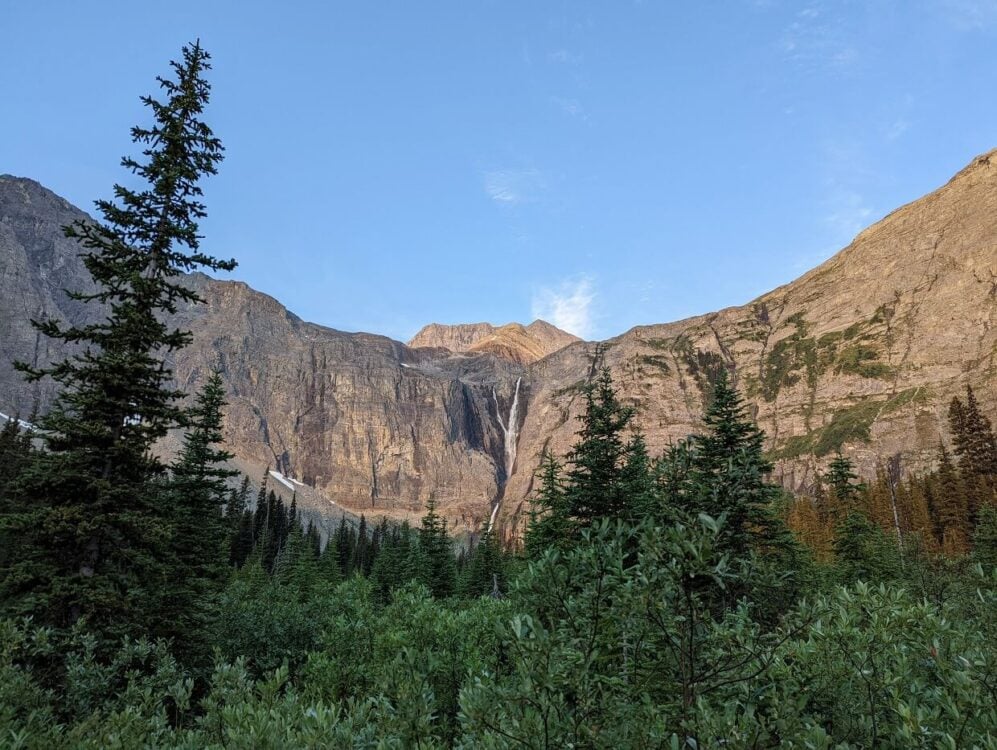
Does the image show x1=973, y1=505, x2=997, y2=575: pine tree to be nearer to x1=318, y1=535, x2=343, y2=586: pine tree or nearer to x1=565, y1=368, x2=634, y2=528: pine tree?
x1=565, y1=368, x2=634, y2=528: pine tree

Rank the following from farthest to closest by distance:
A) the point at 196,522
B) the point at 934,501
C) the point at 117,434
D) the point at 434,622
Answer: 1. the point at 934,501
2. the point at 196,522
3. the point at 117,434
4. the point at 434,622

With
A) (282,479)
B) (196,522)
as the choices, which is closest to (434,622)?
(196,522)

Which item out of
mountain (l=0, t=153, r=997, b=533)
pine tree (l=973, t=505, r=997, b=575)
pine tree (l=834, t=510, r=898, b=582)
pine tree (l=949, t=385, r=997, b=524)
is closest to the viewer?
pine tree (l=834, t=510, r=898, b=582)

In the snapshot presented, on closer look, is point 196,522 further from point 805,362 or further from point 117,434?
point 805,362

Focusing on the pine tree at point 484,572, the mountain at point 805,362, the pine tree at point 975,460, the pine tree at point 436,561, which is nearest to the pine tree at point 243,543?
the mountain at point 805,362

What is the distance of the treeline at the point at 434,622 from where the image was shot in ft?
11.2

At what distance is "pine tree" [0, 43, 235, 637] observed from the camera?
12.7 meters

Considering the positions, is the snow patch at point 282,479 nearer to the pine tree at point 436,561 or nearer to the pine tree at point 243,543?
the pine tree at point 243,543

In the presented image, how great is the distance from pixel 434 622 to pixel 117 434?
10836 millimetres

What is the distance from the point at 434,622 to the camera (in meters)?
8.70

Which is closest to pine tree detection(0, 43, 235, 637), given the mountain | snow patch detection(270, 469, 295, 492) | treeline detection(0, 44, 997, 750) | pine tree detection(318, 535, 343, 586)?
treeline detection(0, 44, 997, 750)

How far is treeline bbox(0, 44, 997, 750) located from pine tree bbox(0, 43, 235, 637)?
0.07m

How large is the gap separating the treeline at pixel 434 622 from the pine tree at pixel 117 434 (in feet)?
0.23

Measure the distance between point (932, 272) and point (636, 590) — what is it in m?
→ 188
